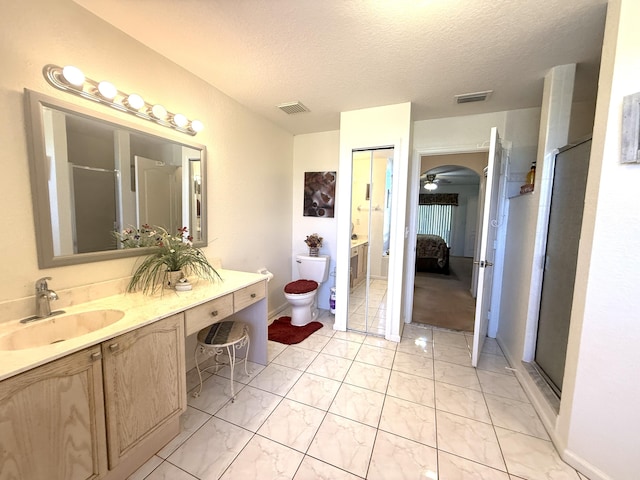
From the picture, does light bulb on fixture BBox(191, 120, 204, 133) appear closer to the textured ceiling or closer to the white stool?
the textured ceiling

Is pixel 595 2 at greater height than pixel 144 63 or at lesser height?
greater

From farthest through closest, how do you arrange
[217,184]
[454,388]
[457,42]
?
[217,184], [454,388], [457,42]

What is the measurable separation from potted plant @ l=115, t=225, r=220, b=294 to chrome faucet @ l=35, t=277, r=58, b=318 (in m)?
0.39

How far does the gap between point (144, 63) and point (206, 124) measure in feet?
1.78

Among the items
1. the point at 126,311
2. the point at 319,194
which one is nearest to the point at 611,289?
the point at 126,311

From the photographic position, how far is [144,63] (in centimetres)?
167

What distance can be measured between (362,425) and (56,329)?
1.75 meters

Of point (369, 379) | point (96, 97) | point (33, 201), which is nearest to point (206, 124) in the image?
point (96, 97)

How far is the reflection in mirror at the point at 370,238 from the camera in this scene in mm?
2678

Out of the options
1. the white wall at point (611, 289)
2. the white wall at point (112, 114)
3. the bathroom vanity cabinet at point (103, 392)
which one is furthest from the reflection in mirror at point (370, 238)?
the bathroom vanity cabinet at point (103, 392)

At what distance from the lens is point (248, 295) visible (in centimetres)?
189

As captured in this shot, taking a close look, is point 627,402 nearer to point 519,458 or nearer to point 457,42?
point 519,458

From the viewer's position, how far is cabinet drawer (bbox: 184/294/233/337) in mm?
1446

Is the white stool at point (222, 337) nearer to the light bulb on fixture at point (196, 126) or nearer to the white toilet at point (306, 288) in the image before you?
the white toilet at point (306, 288)
